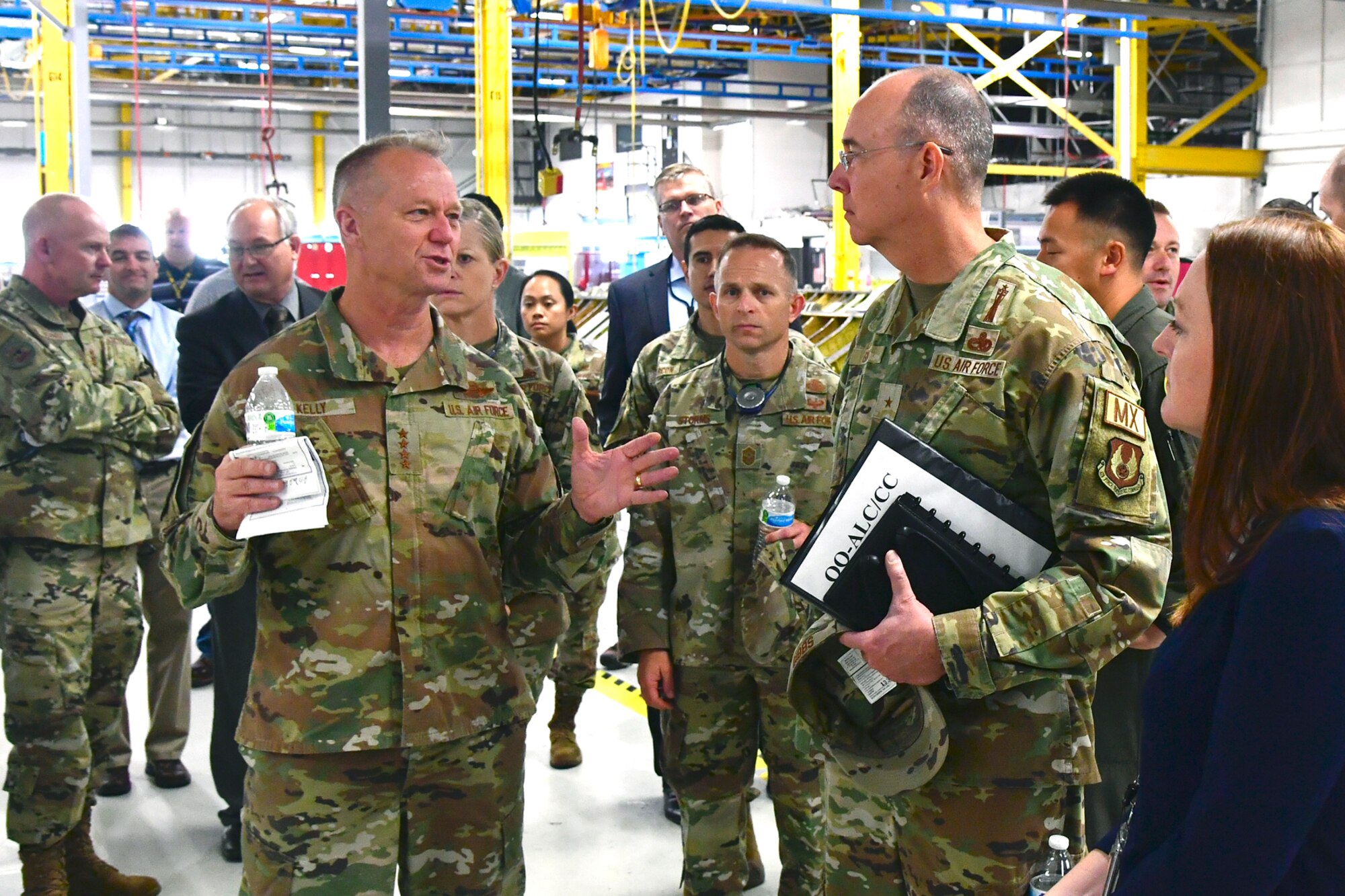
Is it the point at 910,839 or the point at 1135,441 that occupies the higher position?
the point at 1135,441

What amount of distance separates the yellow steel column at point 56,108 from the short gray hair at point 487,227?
432 centimetres

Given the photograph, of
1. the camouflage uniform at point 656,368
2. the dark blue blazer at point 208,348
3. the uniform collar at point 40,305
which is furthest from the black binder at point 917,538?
the uniform collar at point 40,305

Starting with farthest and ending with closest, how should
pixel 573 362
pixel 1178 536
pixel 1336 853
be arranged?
pixel 573 362
pixel 1178 536
pixel 1336 853

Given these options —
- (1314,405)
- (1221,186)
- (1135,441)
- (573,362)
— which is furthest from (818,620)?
(1221,186)

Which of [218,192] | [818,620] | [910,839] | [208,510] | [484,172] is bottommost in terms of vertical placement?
[910,839]

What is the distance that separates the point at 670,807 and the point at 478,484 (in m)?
2.17

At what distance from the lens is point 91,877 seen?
3506 millimetres

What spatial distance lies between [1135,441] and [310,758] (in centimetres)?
149

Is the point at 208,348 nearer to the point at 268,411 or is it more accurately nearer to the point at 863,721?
the point at 268,411

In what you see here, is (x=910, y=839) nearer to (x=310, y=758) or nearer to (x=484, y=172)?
(x=310, y=758)

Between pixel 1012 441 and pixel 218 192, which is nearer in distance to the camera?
pixel 1012 441

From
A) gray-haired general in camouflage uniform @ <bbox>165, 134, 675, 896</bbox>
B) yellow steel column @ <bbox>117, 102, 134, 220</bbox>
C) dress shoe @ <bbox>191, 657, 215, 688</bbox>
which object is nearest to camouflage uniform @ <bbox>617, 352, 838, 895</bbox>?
gray-haired general in camouflage uniform @ <bbox>165, 134, 675, 896</bbox>

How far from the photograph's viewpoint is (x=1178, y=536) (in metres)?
2.76

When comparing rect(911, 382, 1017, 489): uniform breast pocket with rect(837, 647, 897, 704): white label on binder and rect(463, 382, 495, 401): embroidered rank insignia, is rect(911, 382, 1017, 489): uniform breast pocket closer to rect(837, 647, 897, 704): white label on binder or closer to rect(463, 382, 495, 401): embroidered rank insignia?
rect(837, 647, 897, 704): white label on binder
